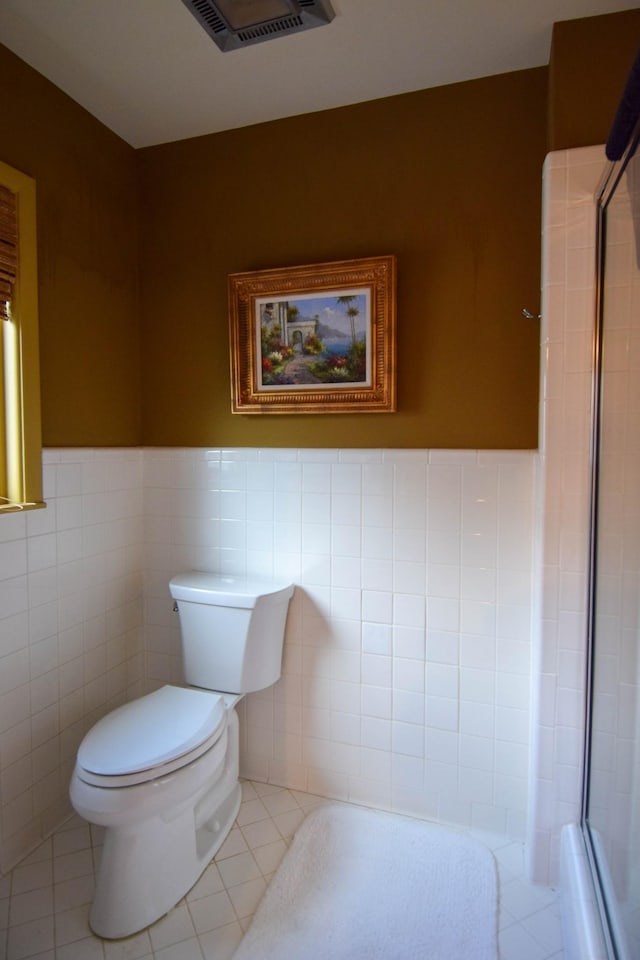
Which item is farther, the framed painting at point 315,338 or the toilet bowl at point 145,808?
the framed painting at point 315,338

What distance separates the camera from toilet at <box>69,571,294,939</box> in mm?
1336

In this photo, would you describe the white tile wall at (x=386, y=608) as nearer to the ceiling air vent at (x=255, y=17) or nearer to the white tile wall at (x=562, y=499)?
the white tile wall at (x=562, y=499)

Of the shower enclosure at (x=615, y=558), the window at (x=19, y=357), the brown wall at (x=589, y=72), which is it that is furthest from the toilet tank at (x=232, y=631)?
the brown wall at (x=589, y=72)

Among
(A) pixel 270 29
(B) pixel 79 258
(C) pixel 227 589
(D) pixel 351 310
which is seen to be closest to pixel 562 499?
(D) pixel 351 310

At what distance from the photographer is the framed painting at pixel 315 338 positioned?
1.72 m

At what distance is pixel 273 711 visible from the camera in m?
1.95

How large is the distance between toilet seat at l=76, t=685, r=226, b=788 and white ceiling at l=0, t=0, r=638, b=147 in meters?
1.97

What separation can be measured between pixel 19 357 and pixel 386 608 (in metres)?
1.42

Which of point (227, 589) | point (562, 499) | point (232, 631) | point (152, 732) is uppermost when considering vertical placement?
point (562, 499)

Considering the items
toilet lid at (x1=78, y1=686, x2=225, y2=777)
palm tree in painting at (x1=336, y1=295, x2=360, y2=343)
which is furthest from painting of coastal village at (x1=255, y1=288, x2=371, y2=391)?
toilet lid at (x1=78, y1=686, x2=225, y2=777)

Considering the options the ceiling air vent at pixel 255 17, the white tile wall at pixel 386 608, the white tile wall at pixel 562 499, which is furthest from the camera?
the white tile wall at pixel 386 608

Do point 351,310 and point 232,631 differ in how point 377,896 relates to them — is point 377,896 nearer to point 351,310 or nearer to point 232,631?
point 232,631

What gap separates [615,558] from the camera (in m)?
1.41

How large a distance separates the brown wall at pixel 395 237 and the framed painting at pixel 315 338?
0.19ft
